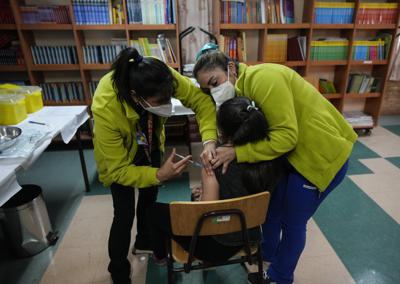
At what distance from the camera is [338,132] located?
1148 mm

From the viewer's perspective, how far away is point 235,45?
3.24 metres

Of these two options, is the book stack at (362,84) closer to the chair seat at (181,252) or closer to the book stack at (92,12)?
the book stack at (92,12)

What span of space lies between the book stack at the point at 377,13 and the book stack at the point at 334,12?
137mm

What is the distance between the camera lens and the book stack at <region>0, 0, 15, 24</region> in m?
2.92

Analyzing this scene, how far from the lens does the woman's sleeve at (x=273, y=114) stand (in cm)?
102

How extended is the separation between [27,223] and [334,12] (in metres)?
3.60

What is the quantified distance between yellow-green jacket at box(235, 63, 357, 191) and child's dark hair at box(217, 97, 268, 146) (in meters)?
0.02

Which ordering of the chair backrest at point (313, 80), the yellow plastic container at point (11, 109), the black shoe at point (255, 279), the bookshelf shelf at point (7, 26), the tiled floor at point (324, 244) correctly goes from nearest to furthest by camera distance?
the black shoe at point (255, 279) → the tiled floor at point (324, 244) → the yellow plastic container at point (11, 109) → the bookshelf shelf at point (7, 26) → the chair backrest at point (313, 80)

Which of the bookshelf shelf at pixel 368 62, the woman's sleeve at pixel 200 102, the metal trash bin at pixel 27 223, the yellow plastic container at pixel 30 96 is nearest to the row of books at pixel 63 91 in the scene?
the yellow plastic container at pixel 30 96

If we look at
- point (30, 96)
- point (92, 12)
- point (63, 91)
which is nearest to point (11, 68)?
point (63, 91)

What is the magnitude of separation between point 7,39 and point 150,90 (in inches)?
115

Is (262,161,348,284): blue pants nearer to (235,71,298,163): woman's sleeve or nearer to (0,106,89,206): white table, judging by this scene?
(235,71,298,163): woman's sleeve

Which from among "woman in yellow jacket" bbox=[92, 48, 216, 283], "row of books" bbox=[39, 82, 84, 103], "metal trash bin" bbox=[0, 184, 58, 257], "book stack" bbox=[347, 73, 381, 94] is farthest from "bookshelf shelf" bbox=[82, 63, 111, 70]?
"book stack" bbox=[347, 73, 381, 94]

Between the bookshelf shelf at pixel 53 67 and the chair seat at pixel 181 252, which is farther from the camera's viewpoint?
the bookshelf shelf at pixel 53 67
